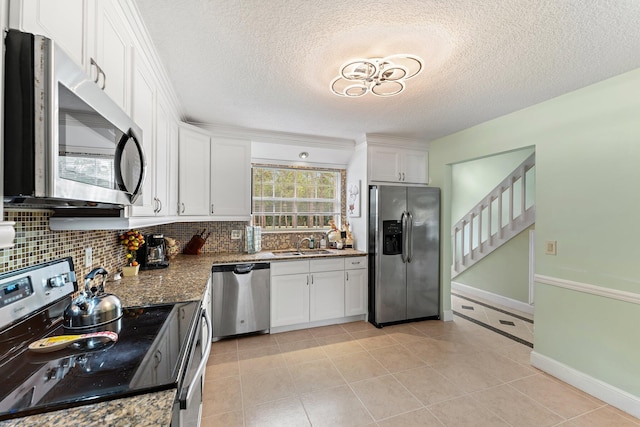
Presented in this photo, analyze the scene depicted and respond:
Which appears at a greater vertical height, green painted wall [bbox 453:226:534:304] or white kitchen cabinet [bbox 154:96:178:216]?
white kitchen cabinet [bbox 154:96:178:216]

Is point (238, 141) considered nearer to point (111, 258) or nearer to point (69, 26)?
point (111, 258)

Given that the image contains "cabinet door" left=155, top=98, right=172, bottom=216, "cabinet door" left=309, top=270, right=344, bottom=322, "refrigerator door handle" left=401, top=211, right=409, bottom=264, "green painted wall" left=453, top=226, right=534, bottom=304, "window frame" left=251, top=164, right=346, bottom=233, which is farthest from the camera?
"green painted wall" left=453, top=226, right=534, bottom=304

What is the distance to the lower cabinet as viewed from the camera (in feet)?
10.4

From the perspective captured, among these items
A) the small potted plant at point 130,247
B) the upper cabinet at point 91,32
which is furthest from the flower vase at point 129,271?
the upper cabinet at point 91,32

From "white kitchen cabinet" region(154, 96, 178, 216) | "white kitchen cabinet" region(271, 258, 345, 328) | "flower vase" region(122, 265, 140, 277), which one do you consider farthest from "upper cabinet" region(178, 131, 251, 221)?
"white kitchen cabinet" region(271, 258, 345, 328)

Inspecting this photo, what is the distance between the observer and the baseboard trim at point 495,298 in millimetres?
3900

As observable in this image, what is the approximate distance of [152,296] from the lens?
1644mm

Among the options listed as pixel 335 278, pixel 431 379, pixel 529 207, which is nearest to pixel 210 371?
pixel 335 278

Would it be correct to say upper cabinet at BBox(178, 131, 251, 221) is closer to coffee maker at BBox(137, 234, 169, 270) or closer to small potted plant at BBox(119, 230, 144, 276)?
coffee maker at BBox(137, 234, 169, 270)

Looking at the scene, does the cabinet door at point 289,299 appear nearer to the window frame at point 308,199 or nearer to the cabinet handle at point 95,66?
the window frame at point 308,199

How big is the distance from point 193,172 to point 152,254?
925mm

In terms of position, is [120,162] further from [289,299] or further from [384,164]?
[384,164]

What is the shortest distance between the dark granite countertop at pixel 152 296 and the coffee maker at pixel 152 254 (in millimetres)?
103

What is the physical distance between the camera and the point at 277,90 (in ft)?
7.37
